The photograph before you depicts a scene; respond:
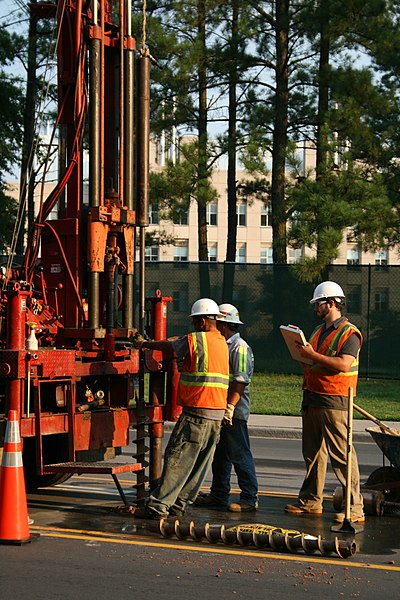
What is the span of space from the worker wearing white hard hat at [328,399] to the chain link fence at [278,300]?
1432 cm

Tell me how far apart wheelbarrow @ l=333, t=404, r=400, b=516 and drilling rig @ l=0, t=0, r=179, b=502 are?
73.9 inches

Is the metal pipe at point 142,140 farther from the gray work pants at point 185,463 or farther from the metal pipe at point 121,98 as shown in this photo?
the gray work pants at point 185,463

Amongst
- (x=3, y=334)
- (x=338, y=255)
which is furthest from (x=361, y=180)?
→ (x=3, y=334)

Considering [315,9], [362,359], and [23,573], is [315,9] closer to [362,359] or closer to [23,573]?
[362,359]

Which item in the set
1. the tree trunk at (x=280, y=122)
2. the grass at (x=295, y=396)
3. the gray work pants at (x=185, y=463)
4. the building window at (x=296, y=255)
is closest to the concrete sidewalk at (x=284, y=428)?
the grass at (x=295, y=396)

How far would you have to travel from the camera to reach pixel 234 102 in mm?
28812

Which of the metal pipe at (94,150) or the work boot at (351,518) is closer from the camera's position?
the work boot at (351,518)

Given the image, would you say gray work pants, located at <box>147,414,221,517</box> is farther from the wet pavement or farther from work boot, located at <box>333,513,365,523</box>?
work boot, located at <box>333,513,365,523</box>

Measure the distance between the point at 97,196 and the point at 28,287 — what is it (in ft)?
3.44

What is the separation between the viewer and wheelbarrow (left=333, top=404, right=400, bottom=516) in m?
9.72

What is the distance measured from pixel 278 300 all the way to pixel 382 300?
234 cm

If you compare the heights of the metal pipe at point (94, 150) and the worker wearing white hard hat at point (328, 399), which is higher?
the metal pipe at point (94, 150)

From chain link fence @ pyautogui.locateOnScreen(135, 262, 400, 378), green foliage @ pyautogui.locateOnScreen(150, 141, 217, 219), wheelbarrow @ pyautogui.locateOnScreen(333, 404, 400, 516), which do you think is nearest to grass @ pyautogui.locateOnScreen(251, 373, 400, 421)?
chain link fence @ pyautogui.locateOnScreen(135, 262, 400, 378)

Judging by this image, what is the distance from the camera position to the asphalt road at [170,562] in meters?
7.06
